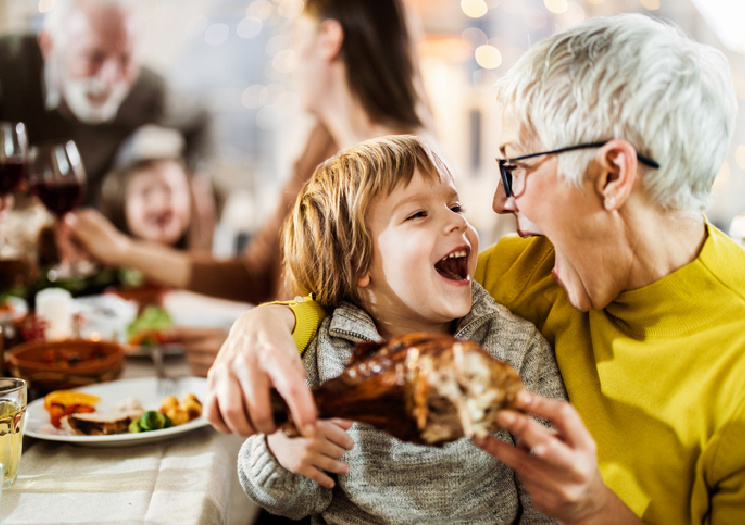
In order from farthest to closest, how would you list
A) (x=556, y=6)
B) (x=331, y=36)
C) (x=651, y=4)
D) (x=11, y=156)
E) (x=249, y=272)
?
(x=556, y=6) < (x=651, y=4) < (x=249, y=272) < (x=331, y=36) < (x=11, y=156)

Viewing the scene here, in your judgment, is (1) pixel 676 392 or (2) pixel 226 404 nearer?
(2) pixel 226 404

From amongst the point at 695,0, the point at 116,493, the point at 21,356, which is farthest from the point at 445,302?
the point at 695,0

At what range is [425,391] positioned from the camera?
0.76m

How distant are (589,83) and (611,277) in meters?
0.31

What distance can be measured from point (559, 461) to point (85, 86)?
177 inches

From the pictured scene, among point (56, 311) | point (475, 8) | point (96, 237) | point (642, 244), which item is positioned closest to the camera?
point (642, 244)

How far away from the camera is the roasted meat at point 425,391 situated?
75 cm

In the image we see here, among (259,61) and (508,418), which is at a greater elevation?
(259,61)

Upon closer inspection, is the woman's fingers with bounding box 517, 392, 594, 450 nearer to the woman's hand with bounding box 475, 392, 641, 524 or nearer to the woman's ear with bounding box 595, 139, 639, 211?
the woman's hand with bounding box 475, 392, 641, 524

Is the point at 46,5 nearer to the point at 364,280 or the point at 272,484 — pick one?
the point at 364,280

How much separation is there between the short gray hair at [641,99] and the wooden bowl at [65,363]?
997 mm

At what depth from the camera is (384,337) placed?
1278 millimetres

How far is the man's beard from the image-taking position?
14.6 ft

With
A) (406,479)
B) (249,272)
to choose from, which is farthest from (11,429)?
(249,272)
